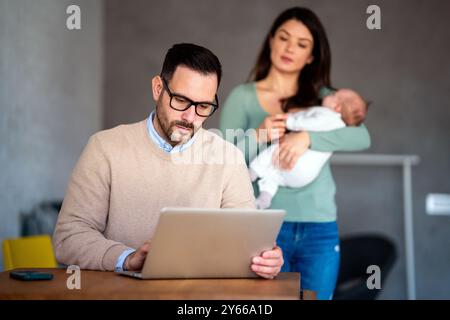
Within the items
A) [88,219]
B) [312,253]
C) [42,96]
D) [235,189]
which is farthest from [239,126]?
[42,96]

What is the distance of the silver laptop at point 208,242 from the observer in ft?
5.60

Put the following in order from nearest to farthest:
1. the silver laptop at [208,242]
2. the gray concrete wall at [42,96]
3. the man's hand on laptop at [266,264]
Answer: the silver laptop at [208,242] → the man's hand on laptop at [266,264] → the gray concrete wall at [42,96]

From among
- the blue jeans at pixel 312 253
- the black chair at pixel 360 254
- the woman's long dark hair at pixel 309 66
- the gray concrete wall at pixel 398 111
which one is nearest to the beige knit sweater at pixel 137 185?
the blue jeans at pixel 312 253

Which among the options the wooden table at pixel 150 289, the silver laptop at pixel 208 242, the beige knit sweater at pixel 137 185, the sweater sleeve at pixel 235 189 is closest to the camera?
the wooden table at pixel 150 289

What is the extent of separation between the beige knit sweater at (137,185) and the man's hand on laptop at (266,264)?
44cm

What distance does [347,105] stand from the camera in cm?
310

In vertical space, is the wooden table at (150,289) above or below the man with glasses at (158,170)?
below

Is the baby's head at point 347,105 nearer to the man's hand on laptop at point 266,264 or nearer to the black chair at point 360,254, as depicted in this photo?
the man's hand on laptop at point 266,264

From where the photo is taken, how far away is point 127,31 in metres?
5.73

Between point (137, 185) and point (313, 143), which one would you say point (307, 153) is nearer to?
point (313, 143)

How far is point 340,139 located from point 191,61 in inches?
39.4

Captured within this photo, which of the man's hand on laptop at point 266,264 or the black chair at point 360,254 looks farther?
the black chair at point 360,254

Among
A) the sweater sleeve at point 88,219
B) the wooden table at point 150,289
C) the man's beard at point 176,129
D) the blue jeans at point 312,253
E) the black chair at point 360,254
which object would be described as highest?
the man's beard at point 176,129
